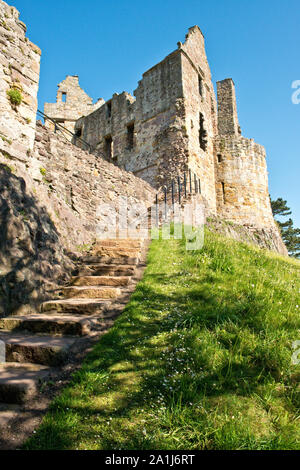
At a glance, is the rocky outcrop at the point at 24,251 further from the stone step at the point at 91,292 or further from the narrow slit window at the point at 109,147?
the narrow slit window at the point at 109,147

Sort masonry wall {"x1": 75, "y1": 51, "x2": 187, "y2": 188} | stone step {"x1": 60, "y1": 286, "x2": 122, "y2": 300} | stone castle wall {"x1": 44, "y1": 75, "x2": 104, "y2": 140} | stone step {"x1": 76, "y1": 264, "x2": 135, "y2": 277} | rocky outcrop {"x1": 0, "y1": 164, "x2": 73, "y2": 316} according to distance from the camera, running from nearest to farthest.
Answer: rocky outcrop {"x1": 0, "y1": 164, "x2": 73, "y2": 316}, stone step {"x1": 60, "y1": 286, "x2": 122, "y2": 300}, stone step {"x1": 76, "y1": 264, "x2": 135, "y2": 277}, masonry wall {"x1": 75, "y1": 51, "x2": 187, "y2": 188}, stone castle wall {"x1": 44, "y1": 75, "x2": 104, "y2": 140}

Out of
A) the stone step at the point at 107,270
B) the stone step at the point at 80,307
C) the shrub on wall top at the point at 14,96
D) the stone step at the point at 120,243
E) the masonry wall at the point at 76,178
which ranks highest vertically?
the shrub on wall top at the point at 14,96

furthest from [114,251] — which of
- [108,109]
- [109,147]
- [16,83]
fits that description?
[108,109]

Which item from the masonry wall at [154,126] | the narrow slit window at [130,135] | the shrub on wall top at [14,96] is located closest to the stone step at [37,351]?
the shrub on wall top at [14,96]

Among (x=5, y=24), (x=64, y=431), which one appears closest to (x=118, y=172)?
(x=5, y=24)

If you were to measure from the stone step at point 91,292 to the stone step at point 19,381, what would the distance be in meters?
1.86

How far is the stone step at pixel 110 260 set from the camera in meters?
5.93

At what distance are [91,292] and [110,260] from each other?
1482 mm

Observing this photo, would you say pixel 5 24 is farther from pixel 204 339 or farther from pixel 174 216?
pixel 204 339

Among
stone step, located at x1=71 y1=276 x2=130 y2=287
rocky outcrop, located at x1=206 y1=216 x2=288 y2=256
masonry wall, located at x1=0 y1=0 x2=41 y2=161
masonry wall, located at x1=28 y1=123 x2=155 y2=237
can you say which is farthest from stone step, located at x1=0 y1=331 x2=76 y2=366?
rocky outcrop, located at x1=206 y1=216 x2=288 y2=256

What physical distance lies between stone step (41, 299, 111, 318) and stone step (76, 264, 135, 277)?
3.95 ft

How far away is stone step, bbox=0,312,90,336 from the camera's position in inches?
133

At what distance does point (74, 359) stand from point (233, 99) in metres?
22.0

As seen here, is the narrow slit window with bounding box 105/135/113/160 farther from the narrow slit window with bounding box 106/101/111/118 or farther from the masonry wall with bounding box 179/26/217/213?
the masonry wall with bounding box 179/26/217/213
